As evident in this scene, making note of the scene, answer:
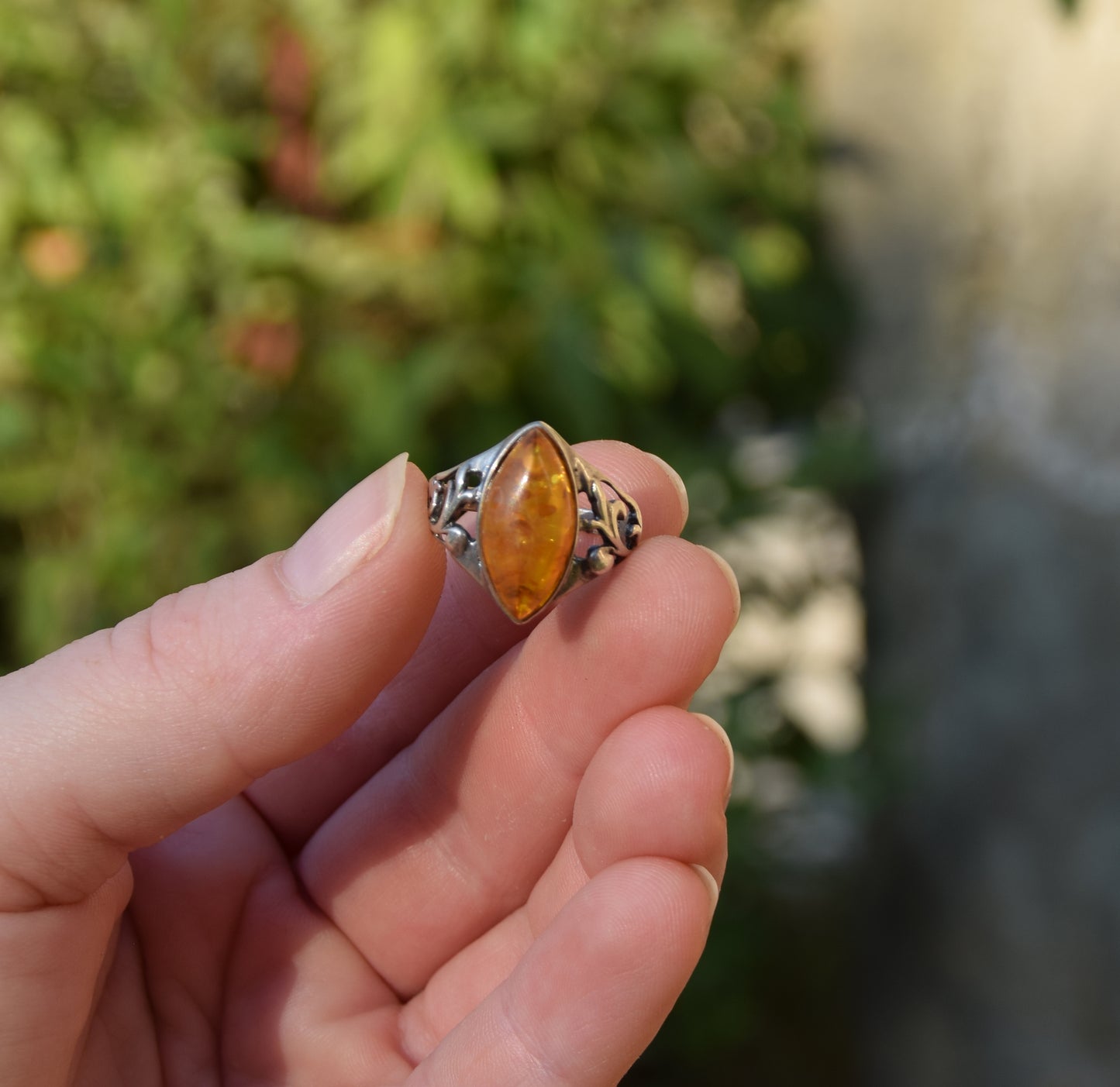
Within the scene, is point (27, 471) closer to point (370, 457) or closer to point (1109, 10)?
point (370, 457)

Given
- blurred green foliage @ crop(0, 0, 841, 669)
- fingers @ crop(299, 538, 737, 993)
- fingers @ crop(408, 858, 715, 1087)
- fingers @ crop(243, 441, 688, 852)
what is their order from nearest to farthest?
fingers @ crop(408, 858, 715, 1087), fingers @ crop(299, 538, 737, 993), fingers @ crop(243, 441, 688, 852), blurred green foliage @ crop(0, 0, 841, 669)

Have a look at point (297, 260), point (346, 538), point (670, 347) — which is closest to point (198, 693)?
point (346, 538)

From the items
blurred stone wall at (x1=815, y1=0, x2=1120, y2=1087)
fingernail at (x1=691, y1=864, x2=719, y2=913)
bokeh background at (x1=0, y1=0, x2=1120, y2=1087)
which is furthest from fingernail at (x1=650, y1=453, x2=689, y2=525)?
blurred stone wall at (x1=815, y1=0, x2=1120, y2=1087)

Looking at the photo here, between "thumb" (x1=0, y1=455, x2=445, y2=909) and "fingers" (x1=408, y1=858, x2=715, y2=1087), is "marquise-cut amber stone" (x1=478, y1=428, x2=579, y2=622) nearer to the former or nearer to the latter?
"thumb" (x1=0, y1=455, x2=445, y2=909)

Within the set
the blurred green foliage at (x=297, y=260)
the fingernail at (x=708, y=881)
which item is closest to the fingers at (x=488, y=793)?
the fingernail at (x=708, y=881)

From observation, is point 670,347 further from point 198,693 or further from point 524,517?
point 198,693

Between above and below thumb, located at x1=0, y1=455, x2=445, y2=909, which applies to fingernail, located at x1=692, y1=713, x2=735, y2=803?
below

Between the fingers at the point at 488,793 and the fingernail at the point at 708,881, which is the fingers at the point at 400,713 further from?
the fingernail at the point at 708,881

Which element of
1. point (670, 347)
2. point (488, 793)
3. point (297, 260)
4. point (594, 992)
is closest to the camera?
point (594, 992)
